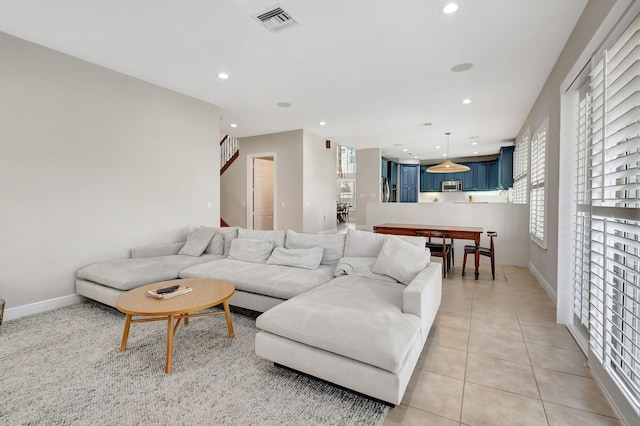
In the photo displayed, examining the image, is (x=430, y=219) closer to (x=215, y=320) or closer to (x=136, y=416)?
(x=215, y=320)

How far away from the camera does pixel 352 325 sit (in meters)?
1.79

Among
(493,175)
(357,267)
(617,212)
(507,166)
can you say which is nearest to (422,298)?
(357,267)

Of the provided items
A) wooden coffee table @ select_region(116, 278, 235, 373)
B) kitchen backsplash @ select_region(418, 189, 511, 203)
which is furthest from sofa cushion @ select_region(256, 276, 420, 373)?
kitchen backsplash @ select_region(418, 189, 511, 203)

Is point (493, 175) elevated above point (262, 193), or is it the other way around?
point (493, 175)

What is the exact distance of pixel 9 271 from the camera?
3.02m

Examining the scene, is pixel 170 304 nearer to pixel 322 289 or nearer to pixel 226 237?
pixel 322 289

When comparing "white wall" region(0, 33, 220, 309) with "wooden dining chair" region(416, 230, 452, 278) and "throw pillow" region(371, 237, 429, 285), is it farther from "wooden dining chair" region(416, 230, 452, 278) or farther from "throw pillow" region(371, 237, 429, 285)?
"wooden dining chair" region(416, 230, 452, 278)

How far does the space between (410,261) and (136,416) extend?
2.26 meters

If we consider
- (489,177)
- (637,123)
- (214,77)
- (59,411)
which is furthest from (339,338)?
(489,177)

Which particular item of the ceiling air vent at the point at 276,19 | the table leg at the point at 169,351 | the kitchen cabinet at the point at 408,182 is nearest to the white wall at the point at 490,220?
the kitchen cabinet at the point at 408,182

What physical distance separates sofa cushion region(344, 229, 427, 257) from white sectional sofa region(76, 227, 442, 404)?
1 centimetres

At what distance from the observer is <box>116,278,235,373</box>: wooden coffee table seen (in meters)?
2.10

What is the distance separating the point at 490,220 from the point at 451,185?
5.78m

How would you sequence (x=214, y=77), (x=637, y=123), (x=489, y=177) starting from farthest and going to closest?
1. (x=489, y=177)
2. (x=214, y=77)
3. (x=637, y=123)
